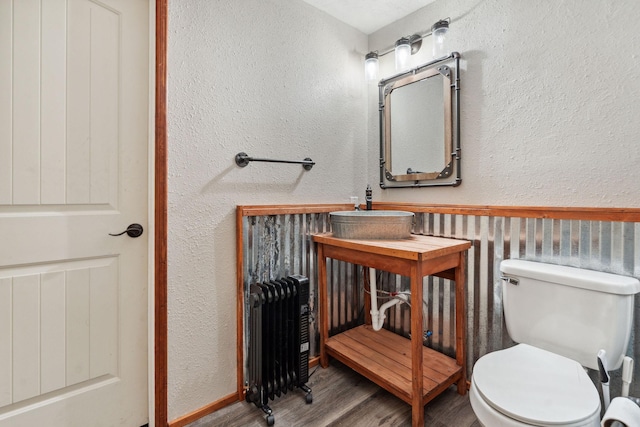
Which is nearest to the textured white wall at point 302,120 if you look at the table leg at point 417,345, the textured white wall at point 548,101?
the textured white wall at point 548,101

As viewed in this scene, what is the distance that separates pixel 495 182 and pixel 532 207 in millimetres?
235

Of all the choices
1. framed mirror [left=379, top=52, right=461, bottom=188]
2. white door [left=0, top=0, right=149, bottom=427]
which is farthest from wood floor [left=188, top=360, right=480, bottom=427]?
framed mirror [left=379, top=52, right=461, bottom=188]

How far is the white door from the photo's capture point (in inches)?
44.7

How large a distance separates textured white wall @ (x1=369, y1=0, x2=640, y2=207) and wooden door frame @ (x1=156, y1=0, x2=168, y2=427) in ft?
4.97

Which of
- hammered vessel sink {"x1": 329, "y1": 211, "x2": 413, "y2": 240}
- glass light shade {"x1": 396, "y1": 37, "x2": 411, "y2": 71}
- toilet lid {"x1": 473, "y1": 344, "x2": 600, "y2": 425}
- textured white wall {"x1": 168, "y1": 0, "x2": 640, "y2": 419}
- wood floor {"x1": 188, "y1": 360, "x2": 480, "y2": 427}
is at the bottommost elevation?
wood floor {"x1": 188, "y1": 360, "x2": 480, "y2": 427}

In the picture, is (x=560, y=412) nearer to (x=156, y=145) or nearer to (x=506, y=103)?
(x=506, y=103)

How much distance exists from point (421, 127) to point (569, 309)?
1.22 meters

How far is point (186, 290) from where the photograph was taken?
57.1 inches

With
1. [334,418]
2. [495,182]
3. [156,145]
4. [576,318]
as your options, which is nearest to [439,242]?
[495,182]

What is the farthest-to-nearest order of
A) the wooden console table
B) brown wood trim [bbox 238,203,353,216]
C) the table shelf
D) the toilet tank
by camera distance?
brown wood trim [bbox 238,203,353,216], the table shelf, the wooden console table, the toilet tank

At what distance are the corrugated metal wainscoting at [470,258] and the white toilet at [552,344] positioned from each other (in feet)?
0.34

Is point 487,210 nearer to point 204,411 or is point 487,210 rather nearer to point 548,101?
point 548,101

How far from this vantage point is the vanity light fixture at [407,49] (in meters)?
1.74

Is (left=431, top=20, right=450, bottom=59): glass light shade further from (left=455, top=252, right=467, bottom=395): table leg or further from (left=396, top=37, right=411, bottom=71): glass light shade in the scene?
(left=455, top=252, right=467, bottom=395): table leg
